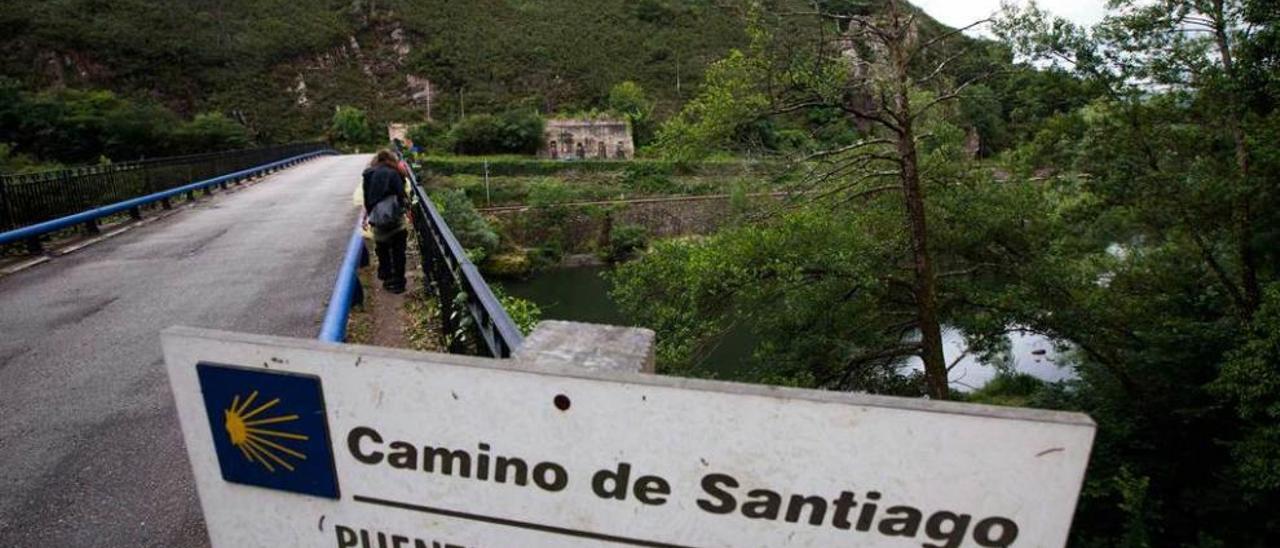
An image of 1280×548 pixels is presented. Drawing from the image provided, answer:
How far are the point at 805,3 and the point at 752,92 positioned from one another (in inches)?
89.6

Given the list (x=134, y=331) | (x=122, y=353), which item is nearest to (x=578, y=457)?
(x=122, y=353)

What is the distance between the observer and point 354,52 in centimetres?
9675

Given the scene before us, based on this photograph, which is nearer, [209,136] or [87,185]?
[87,185]

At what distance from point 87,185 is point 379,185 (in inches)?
389

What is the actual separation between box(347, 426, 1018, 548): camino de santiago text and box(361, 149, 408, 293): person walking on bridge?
19.7 feet

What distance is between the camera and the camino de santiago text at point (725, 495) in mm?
1183

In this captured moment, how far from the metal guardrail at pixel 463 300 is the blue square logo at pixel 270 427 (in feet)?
2.30

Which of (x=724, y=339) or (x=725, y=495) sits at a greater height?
(x=725, y=495)

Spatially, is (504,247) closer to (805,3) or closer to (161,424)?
(805,3)

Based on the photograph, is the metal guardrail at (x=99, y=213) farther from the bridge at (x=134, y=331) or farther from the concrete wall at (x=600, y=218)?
the concrete wall at (x=600, y=218)

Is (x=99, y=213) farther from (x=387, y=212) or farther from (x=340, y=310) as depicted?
(x=340, y=310)

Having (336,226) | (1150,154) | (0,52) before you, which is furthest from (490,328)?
(0,52)

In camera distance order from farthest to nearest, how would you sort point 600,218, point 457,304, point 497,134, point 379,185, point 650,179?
point 497,134 < point 650,179 < point 600,218 < point 379,185 < point 457,304

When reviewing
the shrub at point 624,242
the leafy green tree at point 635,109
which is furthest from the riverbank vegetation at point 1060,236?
the leafy green tree at point 635,109
